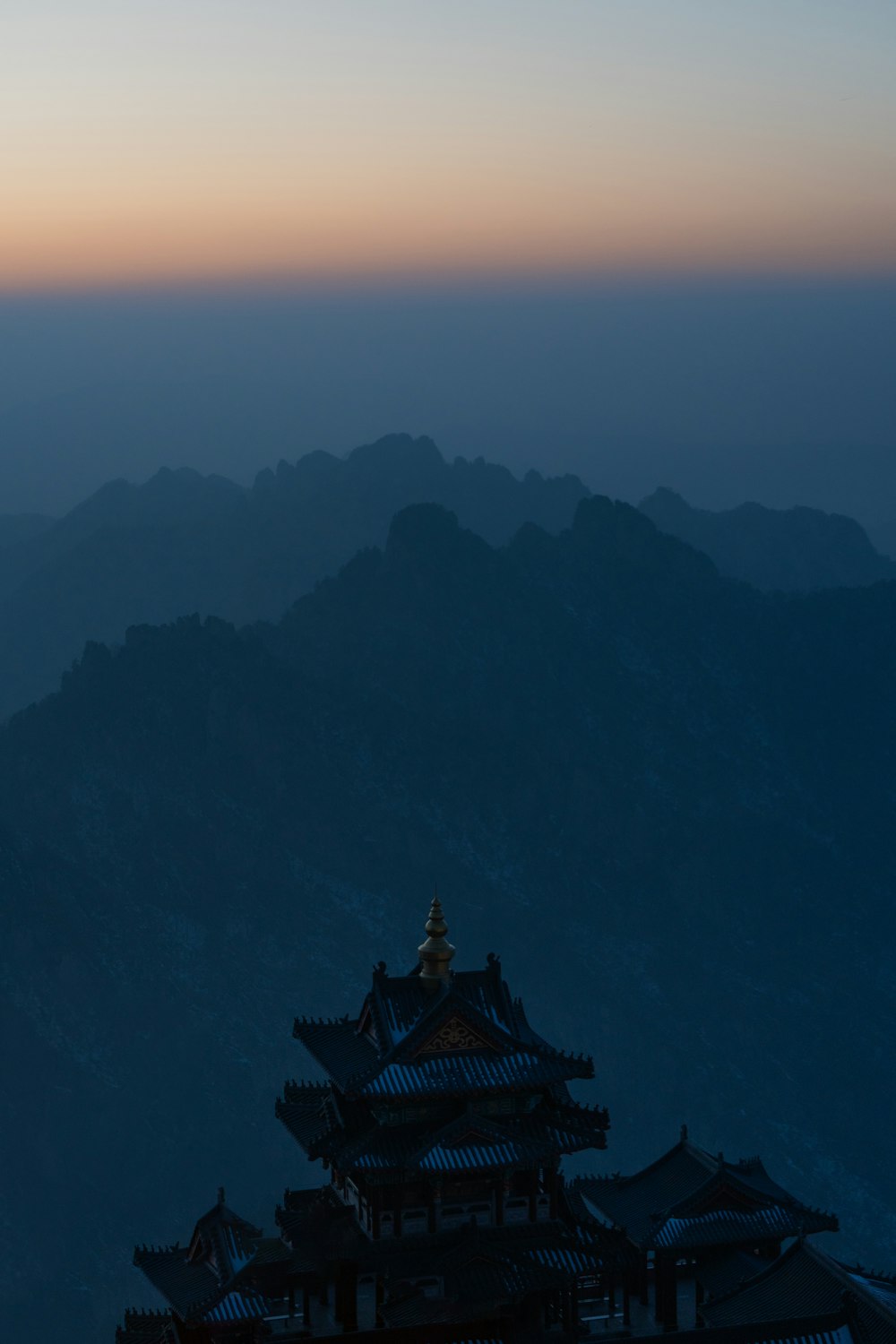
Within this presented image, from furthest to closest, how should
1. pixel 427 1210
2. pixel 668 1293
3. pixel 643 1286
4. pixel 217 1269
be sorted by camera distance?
1. pixel 643 1286
2. pixel 668 1293
3. pixel 427 1210
4. pixel 217 1269

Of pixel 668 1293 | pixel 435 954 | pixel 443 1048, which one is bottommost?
pixel 668 1293

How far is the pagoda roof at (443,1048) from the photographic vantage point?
31.7 m

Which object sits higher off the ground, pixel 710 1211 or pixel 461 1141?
pixel 461 1141

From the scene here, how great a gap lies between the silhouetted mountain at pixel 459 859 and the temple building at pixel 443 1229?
69.7 m

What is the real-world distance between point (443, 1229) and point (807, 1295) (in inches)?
250

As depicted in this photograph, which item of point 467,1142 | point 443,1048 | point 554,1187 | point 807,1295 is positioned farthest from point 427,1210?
point 807,1295

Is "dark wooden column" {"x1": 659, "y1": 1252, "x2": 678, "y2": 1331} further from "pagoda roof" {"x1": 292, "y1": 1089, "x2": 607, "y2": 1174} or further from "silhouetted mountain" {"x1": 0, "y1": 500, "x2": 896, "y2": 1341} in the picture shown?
"silhouetted mountain" {"x1": 0, "y1": 500, "x2": 896, "y2": 1341}

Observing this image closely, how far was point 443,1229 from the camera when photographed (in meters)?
32.5

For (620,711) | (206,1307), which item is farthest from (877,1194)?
(206,1307)

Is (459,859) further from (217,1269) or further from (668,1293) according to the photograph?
(217,1269)

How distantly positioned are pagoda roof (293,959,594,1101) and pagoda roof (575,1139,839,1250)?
3.62 metres

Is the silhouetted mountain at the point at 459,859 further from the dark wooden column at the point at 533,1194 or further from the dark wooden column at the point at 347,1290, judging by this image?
the dark wooden column at the point at 533,1194

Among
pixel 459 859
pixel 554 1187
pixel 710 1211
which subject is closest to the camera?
pixel 554 1187

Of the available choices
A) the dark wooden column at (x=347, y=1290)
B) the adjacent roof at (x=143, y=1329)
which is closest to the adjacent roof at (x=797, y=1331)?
the dark wooden column at (x=347, y=1290)
